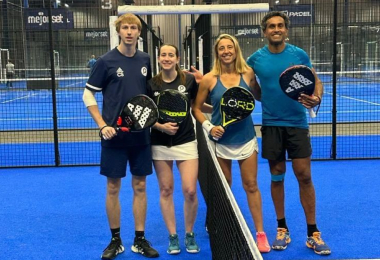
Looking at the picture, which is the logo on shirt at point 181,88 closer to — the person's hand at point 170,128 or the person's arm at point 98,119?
the person's hand at point 170,128

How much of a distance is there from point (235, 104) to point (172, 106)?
51 cm

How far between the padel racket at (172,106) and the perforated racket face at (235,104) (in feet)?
1.02

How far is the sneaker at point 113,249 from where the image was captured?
3.98 metres

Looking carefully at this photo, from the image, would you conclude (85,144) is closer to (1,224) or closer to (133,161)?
(1,224)

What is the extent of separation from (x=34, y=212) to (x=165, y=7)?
3.20 m

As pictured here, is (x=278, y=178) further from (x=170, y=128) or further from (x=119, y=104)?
(x=119, y=104)

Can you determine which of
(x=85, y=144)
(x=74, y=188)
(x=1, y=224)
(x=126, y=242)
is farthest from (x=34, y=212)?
(x=85, y=144)

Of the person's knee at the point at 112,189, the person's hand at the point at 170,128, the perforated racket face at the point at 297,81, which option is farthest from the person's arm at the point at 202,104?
the person's knee at the point at 112,189

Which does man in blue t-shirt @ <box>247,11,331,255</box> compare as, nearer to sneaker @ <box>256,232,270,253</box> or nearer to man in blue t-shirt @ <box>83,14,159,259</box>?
sneaker @ <box>256,232,270,253</box>

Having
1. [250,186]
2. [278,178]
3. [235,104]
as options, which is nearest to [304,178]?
[278,178]

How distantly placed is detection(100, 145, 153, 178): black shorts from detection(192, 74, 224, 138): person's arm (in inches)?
20.2

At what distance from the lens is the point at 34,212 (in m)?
5.38

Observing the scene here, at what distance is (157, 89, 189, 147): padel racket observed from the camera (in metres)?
3.67

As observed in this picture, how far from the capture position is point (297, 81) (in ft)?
11.7
